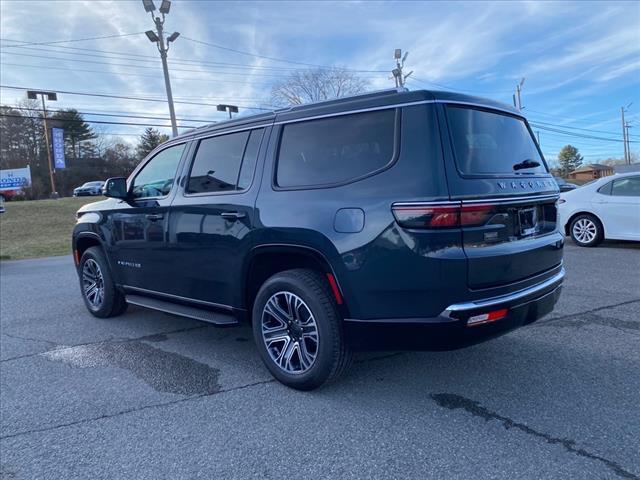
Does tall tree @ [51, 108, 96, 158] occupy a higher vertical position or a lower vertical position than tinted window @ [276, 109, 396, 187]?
higher

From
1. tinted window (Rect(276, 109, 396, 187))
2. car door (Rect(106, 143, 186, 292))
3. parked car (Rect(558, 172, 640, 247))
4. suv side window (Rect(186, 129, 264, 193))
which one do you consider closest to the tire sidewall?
tinted window (Rect(276, 109, 396, 187))

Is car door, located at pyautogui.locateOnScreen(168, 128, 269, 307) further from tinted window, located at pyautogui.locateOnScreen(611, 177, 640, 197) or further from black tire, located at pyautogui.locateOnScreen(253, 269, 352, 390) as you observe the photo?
tinted window, located at pyautogui.locateOnScreen(611, 177, 640, 197)

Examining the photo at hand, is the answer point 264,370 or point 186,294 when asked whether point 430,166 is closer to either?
point 264,370

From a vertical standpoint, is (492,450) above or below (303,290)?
below

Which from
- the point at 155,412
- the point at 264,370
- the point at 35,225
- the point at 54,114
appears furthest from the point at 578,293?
the point at 54,114

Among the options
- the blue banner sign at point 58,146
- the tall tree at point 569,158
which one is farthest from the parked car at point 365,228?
the tall tree at point 569,158

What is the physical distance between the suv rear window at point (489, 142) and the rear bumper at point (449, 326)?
80 centimetres

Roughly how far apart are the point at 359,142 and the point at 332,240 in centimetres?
68

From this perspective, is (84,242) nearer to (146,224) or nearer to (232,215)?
(146,224)

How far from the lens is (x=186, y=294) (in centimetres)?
430

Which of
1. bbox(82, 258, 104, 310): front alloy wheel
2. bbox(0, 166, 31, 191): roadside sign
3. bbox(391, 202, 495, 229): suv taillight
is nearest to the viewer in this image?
bbox(391, 202, 495, 229): suv taillight

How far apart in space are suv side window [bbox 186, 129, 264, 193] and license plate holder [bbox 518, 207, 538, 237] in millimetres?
1960

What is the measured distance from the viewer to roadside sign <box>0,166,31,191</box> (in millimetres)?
39781

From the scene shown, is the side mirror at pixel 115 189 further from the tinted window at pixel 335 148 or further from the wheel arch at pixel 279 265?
the tinted window at pixel 335 148
